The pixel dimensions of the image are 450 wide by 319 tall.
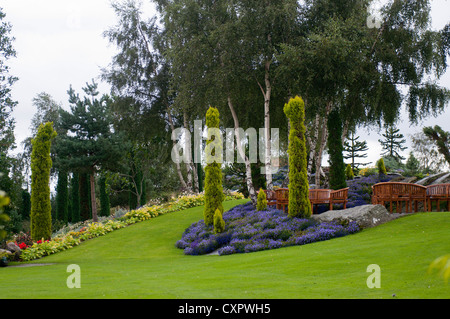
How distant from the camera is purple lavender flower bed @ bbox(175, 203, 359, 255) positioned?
458 inches

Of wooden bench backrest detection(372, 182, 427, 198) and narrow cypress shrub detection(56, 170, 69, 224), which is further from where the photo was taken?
narrow cypress shrub detection(56, 170, 69, 224)

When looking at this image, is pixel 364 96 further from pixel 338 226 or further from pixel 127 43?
pixel 127 43

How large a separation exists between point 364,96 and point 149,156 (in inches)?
574

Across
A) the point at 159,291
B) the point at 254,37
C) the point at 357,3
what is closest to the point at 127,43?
the point at 254,37

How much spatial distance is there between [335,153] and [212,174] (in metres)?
6.35

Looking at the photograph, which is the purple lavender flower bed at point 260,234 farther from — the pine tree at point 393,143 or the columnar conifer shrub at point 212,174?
the pine tree at point 393,143

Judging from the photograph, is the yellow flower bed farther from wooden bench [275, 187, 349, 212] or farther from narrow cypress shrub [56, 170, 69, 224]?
narrow cypress shrub [56, 170, 69, 224]

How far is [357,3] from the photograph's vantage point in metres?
18.7

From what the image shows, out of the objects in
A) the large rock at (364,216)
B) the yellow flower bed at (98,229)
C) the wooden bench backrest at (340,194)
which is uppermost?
the wooden bench backrest at (340,194)

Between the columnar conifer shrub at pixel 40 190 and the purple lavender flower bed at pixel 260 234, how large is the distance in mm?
6000

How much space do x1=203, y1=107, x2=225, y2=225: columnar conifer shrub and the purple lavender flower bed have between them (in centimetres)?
73

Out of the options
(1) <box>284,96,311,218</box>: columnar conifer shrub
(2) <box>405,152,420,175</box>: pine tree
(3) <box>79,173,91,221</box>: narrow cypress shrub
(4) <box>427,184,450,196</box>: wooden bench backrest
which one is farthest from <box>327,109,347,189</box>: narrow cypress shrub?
(2) <box>405,152,420,175</box>: pine tree

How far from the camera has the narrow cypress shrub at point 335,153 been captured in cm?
1838

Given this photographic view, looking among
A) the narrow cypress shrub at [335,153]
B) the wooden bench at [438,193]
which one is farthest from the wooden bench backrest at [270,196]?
the wooden bench at [438,193]
